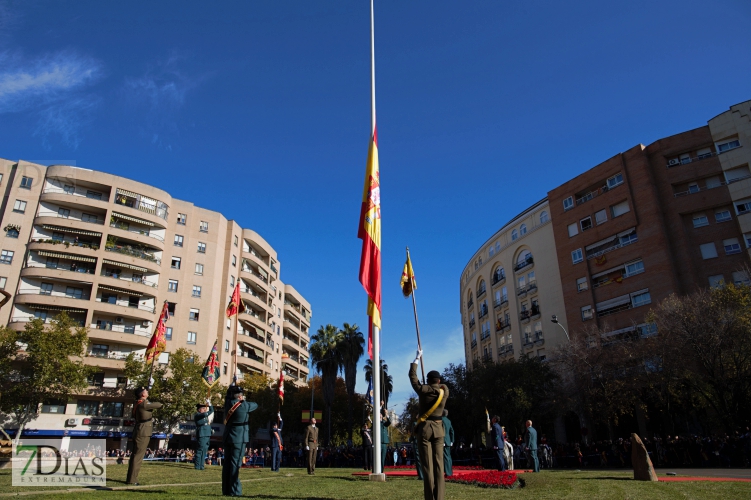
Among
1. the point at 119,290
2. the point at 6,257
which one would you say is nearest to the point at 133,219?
the point at 119,290

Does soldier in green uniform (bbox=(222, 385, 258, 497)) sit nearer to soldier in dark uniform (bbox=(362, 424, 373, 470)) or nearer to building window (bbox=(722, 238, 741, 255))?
soldier in dark uniform (bbox=(362, 424, 373, 470))

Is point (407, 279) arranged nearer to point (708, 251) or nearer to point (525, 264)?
point (708, 251)

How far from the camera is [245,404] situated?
8.89 meters

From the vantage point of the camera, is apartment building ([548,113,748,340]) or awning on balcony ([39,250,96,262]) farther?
awning on balcony ([39,250,96,262])

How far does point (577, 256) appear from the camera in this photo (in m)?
49.8

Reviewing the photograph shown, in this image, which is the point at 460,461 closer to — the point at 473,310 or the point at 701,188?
the point at 701,188

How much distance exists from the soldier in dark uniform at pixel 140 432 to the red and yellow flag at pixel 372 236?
499cm

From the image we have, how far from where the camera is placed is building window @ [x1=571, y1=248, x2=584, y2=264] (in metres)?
49.5

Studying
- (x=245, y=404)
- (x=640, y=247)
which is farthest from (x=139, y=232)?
(x=245, y=404)

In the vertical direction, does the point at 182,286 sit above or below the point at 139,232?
below

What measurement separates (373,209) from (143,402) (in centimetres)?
694

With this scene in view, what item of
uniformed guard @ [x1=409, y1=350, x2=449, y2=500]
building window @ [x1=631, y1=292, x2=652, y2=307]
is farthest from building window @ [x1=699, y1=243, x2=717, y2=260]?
uniformed guard @ [x1=409, y1=350, x2=449, y2=500]

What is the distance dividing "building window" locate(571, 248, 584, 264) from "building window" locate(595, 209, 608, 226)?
10.4 feet

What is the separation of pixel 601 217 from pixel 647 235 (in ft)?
17.1
